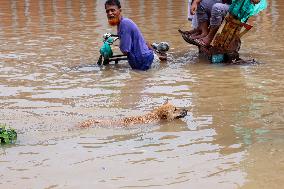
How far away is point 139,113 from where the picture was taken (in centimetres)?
614

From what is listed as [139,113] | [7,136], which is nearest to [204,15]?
[139,113]

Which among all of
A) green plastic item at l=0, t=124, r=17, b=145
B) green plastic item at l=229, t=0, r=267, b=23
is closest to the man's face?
green plastic item at l=229, t=0, r=267, b=23

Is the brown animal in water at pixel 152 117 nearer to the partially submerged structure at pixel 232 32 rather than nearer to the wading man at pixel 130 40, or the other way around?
the wading man at pixel 130 40

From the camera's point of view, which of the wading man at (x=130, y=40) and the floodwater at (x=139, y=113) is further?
the wading man at (x=130, y=40)

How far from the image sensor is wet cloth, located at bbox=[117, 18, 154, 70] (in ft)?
27.9

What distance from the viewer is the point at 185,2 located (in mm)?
19328

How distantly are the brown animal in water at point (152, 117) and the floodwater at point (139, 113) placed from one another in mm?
85

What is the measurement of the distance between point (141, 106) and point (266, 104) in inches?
55.0

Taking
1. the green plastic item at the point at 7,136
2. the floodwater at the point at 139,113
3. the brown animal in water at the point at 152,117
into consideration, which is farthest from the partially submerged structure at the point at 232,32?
the green plastic item at the point at 7,136

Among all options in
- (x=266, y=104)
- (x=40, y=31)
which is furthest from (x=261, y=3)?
(x=40, y=31)

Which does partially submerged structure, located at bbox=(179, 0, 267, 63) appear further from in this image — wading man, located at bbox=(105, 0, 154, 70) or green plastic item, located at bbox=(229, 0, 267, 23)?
wading man, located at bbox=(105, 0, 154, 70)

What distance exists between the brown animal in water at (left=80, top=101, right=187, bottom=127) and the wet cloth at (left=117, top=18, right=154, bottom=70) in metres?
2.95

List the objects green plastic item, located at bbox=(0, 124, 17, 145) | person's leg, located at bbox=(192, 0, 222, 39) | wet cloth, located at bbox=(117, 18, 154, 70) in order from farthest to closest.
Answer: person's leg, located at bbox=(192, 0, 222, 39)
wet cloth, located at bbox=(117, 18, 154, 70)
green plastic item, located at bbox=(0, 124, 17, 145)

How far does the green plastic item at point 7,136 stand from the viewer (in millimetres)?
4957
